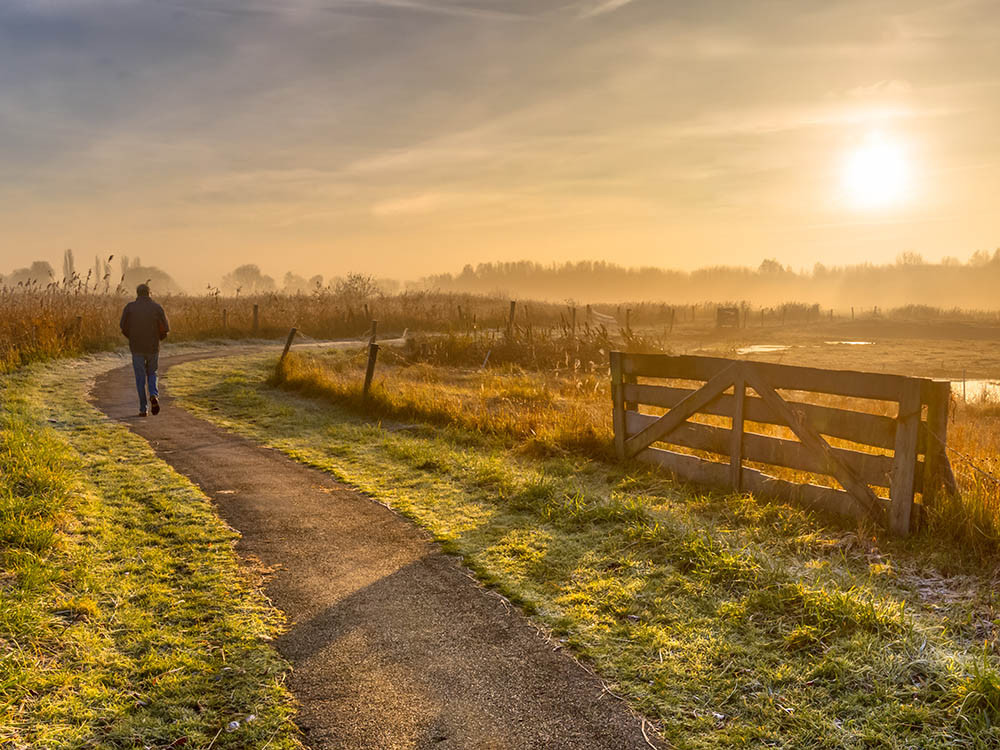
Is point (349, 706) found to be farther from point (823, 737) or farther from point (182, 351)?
point (182, 351)

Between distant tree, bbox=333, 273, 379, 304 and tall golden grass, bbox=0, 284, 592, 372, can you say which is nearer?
tall golden grass, bbox=0, 284, 592, 372

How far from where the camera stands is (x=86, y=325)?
2238 centimetres

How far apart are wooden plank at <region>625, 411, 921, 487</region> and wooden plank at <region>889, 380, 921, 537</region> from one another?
A: 0.58 ft

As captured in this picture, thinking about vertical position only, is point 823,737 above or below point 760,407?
below

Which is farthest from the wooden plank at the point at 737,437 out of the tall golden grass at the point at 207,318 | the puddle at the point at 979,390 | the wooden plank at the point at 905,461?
the tall golden grass at the point at 207,318

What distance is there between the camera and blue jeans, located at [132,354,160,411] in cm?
1250

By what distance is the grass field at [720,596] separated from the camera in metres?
3.88

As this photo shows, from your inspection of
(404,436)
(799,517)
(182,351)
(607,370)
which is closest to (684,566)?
A: (799,517)

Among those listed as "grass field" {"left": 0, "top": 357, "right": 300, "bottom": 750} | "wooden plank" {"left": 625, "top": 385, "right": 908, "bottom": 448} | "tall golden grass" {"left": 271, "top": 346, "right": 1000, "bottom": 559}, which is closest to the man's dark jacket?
"tall golden grass" {"left": 271, "top": 346, "right": 1000, "bottom": 559}

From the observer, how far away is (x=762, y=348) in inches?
1506

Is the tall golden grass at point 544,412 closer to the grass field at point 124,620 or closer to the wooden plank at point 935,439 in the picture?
the wooden plank at point 935,439

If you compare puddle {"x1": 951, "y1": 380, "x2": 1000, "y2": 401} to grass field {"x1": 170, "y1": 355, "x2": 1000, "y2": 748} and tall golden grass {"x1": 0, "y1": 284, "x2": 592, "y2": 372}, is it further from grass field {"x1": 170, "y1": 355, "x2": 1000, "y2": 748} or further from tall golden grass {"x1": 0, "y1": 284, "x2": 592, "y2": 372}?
grass field {"x1": 170, "y1": 355, "x2": 1000, "y2": 748}

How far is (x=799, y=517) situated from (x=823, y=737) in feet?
11.7

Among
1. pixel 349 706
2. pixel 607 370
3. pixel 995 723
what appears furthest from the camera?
pixel 607 370
